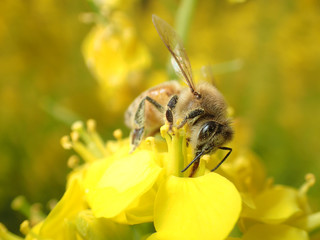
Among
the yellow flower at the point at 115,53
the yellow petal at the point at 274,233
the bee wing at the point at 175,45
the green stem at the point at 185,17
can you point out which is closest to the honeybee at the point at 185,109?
the bee wing at the point at 175,45

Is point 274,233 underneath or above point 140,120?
underneath

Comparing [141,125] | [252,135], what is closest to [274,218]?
[141,125]

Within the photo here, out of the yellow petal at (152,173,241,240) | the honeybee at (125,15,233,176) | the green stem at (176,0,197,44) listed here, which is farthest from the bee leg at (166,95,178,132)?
the green stem at (176,0,197,44)

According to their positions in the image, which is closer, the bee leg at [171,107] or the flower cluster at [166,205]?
the flower cluster at [166,205]

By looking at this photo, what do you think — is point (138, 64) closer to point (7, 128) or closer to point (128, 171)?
point (7, 128)

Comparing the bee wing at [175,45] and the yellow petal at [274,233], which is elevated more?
the bee wing at [175,45]

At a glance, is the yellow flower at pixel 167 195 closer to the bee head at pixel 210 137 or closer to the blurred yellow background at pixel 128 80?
the bee head at pixel 210 137

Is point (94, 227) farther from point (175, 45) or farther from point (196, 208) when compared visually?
point (175, 45)

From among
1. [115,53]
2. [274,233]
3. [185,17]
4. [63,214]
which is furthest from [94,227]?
[115,53]
